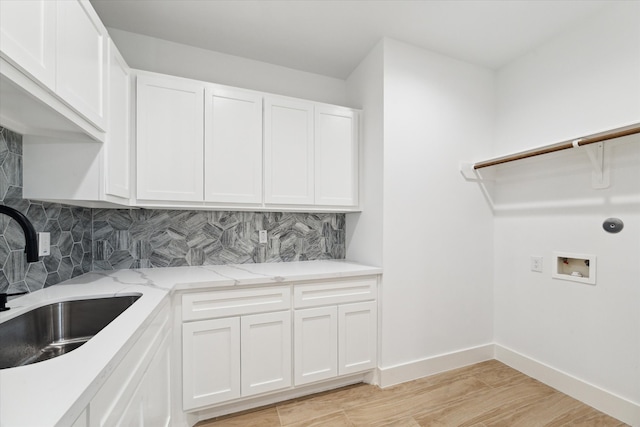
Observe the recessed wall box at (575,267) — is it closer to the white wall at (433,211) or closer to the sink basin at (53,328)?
the white wall at (433,211)

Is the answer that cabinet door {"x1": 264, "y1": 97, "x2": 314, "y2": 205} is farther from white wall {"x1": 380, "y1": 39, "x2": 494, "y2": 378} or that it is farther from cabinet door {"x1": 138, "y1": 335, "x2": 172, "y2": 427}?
cabinet door {"x1": 138, "y1": 335, "x2": 172, "y2": 427}

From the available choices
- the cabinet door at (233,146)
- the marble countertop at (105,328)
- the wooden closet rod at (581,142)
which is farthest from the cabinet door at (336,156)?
the wooden closet rod at (581,142)

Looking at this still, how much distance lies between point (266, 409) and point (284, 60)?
2.75m

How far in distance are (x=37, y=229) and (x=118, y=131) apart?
682 mm

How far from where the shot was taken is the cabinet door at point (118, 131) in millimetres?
1547

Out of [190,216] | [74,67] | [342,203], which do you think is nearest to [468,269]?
[342,203]

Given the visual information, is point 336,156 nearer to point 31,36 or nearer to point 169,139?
point 169,139

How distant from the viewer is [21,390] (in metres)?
0.63

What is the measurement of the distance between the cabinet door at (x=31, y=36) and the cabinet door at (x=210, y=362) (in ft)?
4.54

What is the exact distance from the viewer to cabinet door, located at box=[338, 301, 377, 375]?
2082mm

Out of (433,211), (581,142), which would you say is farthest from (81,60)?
(581,142)

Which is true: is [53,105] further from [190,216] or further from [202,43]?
[202,43]

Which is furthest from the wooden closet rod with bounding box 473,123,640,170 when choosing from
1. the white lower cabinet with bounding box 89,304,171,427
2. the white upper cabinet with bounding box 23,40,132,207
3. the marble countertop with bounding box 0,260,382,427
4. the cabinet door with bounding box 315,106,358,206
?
the white upper cabinet with bounding box 23,40,132,207

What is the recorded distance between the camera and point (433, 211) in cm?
238
